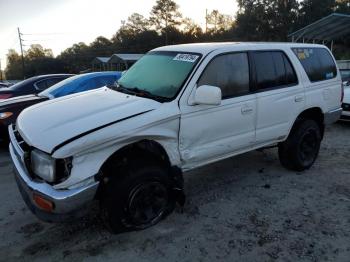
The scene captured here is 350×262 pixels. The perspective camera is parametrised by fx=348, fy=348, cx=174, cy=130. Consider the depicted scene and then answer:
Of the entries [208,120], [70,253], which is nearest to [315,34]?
[208,120]

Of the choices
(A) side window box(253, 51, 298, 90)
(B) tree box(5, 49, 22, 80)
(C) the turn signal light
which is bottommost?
(B) tree box(5, 49, 22, 80)

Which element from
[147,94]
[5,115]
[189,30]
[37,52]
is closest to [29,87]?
[5,115]

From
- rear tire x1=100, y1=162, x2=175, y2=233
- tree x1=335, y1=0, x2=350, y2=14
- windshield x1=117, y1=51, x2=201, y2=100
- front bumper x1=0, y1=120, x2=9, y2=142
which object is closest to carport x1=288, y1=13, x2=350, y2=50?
windshield x1=117, y1=51, x2=201, y2=100

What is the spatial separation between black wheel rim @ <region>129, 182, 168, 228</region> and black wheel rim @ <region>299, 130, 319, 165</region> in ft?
8.34

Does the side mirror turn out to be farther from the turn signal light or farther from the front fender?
the turn signal light

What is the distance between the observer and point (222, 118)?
399 cm

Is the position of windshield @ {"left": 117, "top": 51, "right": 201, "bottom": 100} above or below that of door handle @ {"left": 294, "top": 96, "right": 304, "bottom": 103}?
above

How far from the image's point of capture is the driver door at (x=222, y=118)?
3771 millimetres

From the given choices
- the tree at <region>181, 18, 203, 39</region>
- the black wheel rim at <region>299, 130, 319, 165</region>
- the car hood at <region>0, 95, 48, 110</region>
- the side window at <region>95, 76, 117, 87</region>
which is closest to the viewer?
the black wheel rim at <region>299, 130, 319, 165</region>

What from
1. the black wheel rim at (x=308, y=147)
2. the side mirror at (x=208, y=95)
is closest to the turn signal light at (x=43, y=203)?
the side mirror at (x=208, y=95)

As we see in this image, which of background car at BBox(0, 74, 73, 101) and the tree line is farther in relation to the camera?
the tree line

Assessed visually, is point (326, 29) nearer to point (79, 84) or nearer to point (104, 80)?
point (104, 80)

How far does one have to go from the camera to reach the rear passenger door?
442 cm

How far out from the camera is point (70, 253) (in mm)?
3293
